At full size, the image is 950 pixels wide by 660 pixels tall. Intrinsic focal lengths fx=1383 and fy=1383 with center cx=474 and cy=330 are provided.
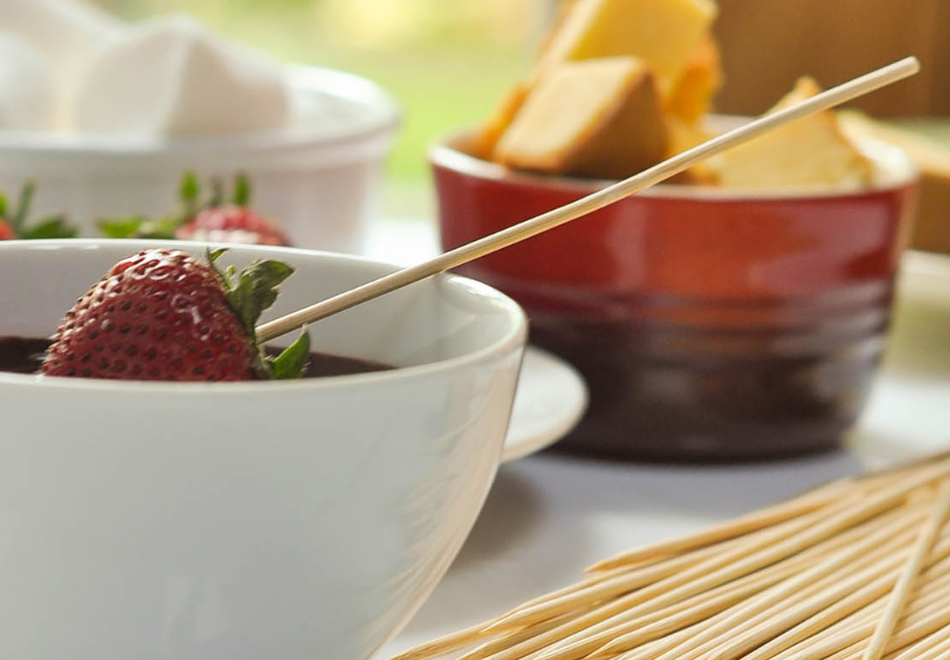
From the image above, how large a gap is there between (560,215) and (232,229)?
31cm

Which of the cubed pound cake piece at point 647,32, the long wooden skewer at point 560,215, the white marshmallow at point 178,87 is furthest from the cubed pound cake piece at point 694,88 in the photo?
the long wooden skewer at point 560,215

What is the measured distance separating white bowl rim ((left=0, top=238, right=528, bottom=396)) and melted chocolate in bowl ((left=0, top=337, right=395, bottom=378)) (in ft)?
0.09

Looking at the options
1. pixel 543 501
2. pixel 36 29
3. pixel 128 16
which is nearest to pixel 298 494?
pixel 543 501

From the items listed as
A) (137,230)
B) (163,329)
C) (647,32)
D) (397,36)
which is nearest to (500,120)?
(647,32)

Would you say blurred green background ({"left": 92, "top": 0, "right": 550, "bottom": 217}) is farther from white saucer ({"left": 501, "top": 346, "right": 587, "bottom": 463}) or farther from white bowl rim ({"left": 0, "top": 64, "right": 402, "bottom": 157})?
white saucer ({"left": 501, "top": 346, "right": 587, "bottom": 463})

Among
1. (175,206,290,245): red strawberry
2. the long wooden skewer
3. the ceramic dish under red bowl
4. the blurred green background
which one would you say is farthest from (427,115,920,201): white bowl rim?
the blurred green background

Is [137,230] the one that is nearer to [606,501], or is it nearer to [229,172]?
[229,172]

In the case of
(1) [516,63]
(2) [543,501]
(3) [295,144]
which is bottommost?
(1) [516,63]

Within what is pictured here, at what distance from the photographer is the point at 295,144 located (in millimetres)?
830

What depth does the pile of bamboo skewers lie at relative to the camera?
1.34 ft

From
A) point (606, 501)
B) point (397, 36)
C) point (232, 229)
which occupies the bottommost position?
point (397, 36)

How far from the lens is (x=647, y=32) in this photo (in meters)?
0.75

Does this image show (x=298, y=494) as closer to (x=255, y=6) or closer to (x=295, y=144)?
(x=295, y=144)

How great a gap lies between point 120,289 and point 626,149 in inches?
14.0
